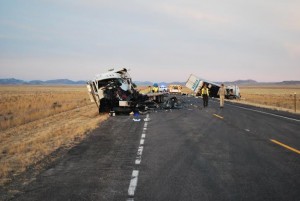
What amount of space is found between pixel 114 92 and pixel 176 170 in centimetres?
1810

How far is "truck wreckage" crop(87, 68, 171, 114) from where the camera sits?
25.5 meters

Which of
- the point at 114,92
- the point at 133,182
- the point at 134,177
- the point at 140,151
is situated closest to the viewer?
the point at 133,182

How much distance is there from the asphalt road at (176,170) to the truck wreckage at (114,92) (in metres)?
11.7

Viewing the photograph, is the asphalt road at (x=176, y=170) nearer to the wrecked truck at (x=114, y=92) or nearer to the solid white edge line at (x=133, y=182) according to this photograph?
the solid white edge line at (x=133, y=182)

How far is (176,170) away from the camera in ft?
27.3

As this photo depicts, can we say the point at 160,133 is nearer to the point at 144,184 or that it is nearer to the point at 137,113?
the point at 144,184

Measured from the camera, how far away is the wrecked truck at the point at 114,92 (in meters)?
25.5

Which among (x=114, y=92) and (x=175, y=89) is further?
(x=175, y=89)

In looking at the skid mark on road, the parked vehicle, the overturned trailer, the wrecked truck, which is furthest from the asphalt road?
the parked vehicle

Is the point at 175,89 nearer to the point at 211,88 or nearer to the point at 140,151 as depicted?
the point at 211,88

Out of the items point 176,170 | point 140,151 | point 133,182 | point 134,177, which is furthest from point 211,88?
point 133,182

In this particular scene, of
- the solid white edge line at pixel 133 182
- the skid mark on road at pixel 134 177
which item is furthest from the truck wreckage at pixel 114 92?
the solid white edge line at pixel 133 182

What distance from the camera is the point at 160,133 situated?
15.2 meters

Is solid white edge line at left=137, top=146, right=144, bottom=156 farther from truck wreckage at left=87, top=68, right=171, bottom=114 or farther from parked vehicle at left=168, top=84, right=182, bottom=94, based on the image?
parked vehicle at left=168, top=84, right=182, bottom=94
